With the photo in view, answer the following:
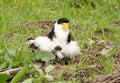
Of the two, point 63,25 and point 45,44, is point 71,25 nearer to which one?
point 63,25

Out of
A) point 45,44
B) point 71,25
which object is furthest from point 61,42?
point 71,25

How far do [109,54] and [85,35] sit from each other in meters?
0.96

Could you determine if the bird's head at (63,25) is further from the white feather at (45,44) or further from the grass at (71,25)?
the grass at (71,25)

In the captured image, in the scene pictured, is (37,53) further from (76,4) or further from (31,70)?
(76,4)

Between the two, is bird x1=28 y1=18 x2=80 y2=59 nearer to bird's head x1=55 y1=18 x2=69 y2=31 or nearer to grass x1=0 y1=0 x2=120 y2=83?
bird's head x1=55 y1=18 x2=69 y2=31

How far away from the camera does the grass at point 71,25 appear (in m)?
4.77

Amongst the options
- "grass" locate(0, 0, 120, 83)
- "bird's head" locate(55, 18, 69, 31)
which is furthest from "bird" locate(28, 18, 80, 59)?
"grass" locate(0, 0, 120, 83)

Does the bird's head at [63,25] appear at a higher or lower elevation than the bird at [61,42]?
higher

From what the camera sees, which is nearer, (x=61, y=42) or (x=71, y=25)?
(x=61, y=42)

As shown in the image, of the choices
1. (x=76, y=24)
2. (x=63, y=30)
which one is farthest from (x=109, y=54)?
(x=76, y=24)

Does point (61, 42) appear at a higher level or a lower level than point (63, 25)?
lower

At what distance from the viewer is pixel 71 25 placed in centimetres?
652

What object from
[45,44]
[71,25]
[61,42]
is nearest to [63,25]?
[61,42]

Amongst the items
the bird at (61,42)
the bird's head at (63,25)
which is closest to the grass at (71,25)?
the bird at (61,42)
